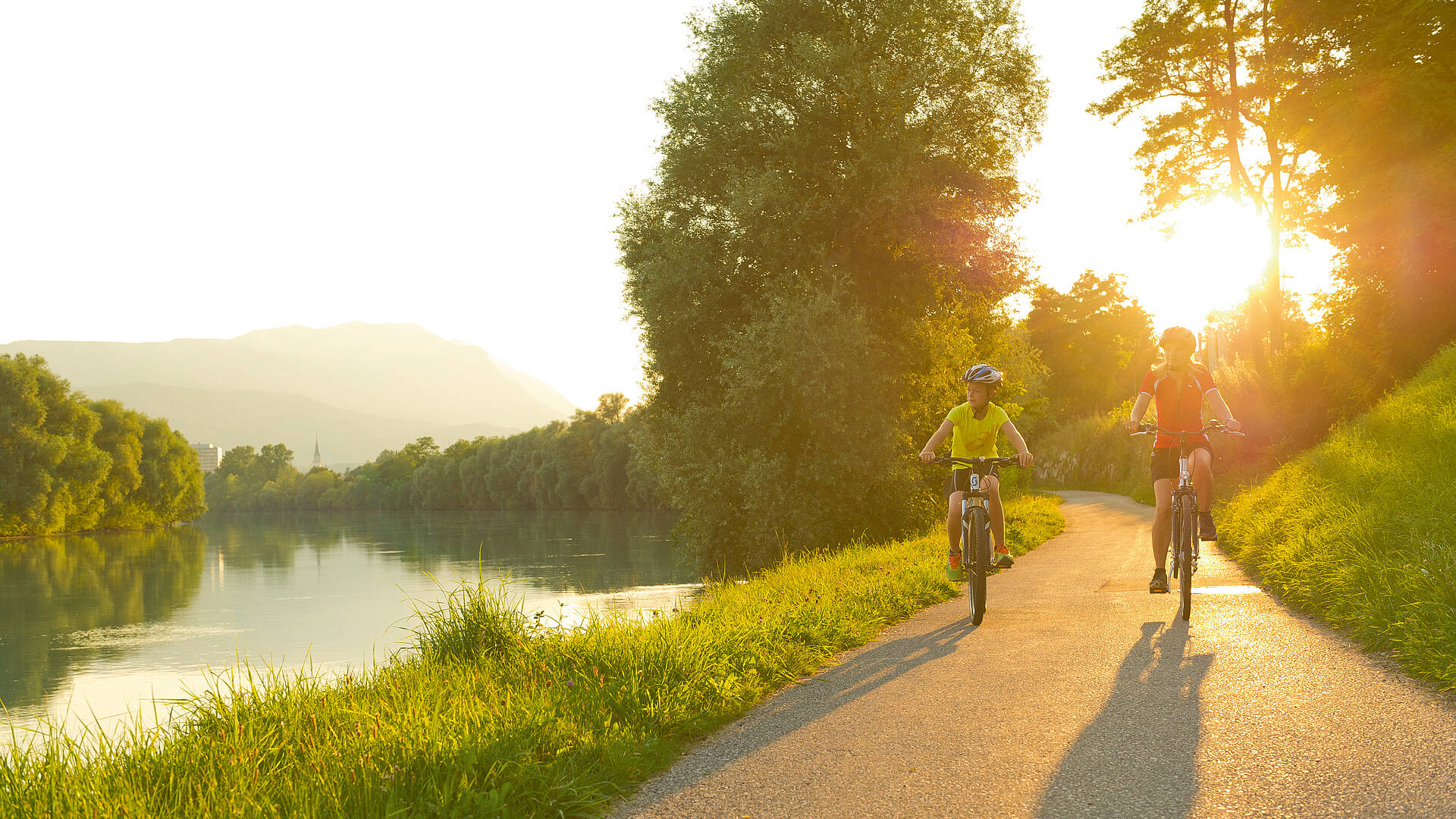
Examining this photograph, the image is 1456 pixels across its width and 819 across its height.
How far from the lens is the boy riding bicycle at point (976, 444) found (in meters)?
7.23

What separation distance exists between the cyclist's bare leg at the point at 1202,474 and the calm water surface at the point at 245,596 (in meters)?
4.85

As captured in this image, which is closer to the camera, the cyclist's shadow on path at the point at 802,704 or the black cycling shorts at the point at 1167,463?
the cyclist's shadow on path at the point at 802,704

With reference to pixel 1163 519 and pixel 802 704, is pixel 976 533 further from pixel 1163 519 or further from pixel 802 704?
pixel 802 704

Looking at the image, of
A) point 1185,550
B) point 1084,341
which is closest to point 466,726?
point 1185,550

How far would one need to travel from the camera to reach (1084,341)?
6175cm

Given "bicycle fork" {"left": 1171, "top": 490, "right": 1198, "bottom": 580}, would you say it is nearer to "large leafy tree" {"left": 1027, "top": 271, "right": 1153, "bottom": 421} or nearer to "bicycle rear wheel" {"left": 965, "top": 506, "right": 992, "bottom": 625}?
"bicycle rear wheel" {"left": 965, "top": 506, "right": 992, "bottom": 625}

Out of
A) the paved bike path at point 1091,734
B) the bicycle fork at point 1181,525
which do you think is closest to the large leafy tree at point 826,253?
the bicycle fork at point 1181,525

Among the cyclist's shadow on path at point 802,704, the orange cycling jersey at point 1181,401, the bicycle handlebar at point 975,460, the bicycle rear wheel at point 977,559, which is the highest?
the orange cycling jersey at point 1181,401

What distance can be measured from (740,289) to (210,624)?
1861cm

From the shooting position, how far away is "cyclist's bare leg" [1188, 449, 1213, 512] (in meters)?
7.16

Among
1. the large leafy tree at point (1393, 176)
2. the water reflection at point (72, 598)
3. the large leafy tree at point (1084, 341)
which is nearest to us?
the large leafy tree at point (1393, 176)

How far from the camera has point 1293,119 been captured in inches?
693

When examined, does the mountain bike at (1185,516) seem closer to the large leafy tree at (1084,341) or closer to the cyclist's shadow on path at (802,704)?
the cyclist's shadow on path at (802,704)

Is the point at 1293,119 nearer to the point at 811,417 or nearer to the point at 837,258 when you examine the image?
the point at 837,258
